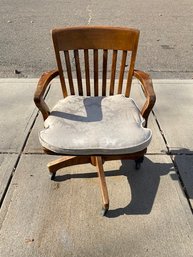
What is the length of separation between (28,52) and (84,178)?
3.12m

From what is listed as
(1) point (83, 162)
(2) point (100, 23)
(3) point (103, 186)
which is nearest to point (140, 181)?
(3) point (103, 186)

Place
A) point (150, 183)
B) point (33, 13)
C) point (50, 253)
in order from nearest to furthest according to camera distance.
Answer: point (50, 253) → point (150, 183) → point (33, 13)

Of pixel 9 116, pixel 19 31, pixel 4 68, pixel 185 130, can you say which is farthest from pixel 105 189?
pixel 19 31

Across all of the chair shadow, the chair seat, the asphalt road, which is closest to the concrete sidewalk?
the chair shadow

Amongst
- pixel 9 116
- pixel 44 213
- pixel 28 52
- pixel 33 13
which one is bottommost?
pixel 33 13

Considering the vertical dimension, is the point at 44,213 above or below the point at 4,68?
above

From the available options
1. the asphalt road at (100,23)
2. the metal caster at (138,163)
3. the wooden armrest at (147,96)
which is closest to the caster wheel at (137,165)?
the metal caster at (138,163)

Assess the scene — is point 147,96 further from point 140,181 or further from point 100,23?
point 100,23

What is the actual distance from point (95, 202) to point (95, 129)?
523 millimetres

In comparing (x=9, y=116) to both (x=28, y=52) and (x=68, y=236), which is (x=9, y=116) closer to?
(x=68, y=236)

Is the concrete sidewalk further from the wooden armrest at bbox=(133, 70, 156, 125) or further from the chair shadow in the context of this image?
A: the wooden armrest at bbox=(133, 70, 156, 125)

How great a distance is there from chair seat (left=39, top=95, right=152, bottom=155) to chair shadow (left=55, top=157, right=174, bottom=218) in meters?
0.46

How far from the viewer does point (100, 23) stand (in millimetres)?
6484

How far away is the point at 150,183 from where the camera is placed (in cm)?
255
